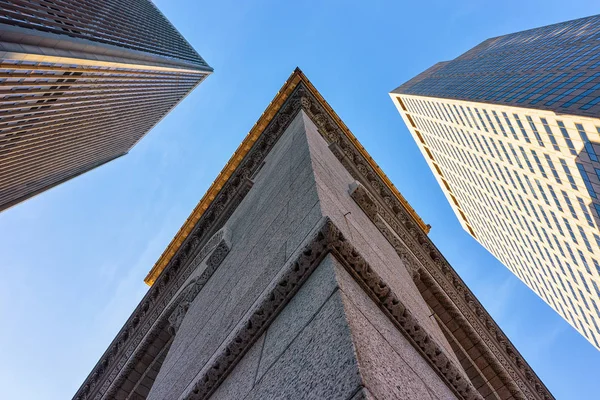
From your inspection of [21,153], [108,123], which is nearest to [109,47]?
[21,153]

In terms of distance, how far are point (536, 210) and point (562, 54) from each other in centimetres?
2455

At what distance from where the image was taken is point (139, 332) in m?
10.9

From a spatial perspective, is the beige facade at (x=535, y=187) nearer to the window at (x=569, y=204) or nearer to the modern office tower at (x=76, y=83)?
the window at (x=569, y=204)

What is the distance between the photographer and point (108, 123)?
81.6 metres

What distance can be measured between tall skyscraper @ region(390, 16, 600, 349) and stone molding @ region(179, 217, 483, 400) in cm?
5170

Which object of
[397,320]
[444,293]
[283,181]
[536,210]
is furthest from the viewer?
[536,210]

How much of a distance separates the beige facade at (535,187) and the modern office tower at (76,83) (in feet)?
189

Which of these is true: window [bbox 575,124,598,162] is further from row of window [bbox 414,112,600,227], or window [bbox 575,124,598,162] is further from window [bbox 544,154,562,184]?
window [bbox 544,154,562,184]

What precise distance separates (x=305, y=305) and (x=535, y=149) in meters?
66.3

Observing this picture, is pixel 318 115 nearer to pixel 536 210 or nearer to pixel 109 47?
pixel 109 47

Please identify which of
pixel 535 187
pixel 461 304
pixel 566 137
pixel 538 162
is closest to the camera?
pixel 461 304

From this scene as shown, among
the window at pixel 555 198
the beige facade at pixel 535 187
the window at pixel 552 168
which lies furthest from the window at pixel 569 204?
the window at pixel 555 198

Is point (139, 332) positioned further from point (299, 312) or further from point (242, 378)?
point (299, 312)

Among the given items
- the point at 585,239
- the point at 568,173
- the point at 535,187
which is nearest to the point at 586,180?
the point at 568,173
